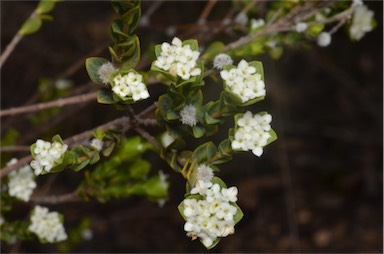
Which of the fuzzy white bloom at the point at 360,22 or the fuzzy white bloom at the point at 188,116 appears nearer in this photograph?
the fuzzy white bloom at the point at 188,116

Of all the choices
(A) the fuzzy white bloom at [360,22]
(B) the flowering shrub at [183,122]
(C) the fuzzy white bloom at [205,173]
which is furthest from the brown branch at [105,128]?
(A) the fuzzy white bloom at [360,22]

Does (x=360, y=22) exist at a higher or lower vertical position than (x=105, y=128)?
higher

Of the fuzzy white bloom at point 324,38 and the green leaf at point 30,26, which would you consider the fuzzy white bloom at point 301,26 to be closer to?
the fuzzy white bloom at point 324,38

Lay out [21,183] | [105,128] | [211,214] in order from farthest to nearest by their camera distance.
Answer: [21,183]
[105,128]
[211,214]

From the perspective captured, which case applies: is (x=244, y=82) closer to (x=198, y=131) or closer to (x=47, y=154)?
(x=198, y=131)

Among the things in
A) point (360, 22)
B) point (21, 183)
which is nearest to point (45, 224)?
point (21, 183)

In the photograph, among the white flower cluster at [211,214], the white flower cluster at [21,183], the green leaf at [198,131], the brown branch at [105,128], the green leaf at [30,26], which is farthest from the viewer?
the green leaf at [30,26]

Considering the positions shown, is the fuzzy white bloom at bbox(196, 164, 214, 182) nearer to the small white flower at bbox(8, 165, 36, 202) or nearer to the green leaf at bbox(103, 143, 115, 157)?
the green leaf at bbox(103, 143, 115, 157)
